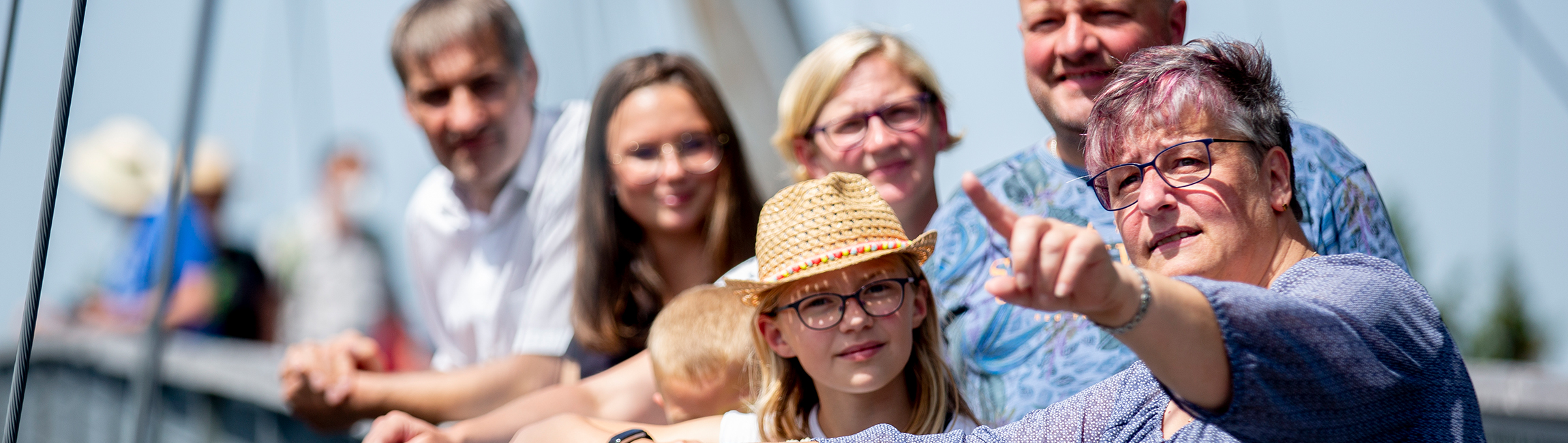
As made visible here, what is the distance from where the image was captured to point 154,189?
4.35 metres

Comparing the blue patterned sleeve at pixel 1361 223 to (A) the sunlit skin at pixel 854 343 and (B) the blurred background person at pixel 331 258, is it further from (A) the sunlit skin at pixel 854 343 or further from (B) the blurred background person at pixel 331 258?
(B) the blurred background person at pixel 331 258

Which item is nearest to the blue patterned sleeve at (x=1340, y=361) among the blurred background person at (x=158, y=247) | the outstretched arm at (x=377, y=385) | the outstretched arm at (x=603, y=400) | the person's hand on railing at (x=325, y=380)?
the outstretched arm at (x=603, y=400)

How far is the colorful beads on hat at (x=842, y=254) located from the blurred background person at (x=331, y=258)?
2.98 metres

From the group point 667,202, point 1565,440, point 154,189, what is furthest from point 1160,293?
point 154,189

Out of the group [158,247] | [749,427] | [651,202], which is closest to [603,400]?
[651,202]

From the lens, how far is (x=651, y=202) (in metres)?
2.36

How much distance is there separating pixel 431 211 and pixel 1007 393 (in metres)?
1.89

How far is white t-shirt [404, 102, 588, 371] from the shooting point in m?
2.76

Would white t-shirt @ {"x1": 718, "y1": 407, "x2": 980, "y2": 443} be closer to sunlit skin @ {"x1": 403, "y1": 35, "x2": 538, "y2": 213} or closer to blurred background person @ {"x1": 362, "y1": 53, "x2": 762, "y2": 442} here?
blurred background person @ {"x1": 362, "y1": 53, "x2": 762, "y2": 442}

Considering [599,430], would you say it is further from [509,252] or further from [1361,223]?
[509,252]

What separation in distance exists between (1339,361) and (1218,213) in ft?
0.77

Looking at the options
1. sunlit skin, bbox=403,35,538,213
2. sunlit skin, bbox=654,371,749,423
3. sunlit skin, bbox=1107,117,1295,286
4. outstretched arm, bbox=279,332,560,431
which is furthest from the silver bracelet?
sunlit skin, bbox=403,35,538,213

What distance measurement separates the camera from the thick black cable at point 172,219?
2.48 meters

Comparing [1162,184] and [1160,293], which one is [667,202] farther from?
[1160,293]
